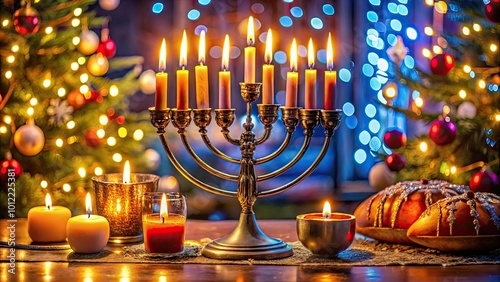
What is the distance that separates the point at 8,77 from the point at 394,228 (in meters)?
1.79

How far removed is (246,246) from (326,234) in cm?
17

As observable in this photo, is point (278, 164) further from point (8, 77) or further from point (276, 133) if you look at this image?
point (8, 77)

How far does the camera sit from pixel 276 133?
4887 mm

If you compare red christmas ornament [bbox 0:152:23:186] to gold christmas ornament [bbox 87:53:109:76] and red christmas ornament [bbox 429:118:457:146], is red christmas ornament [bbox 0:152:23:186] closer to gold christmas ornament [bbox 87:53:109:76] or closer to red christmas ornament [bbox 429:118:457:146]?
gold christmas ornament [bbox 87:53:109:76]

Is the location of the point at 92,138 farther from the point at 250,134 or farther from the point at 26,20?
the point at 250,134

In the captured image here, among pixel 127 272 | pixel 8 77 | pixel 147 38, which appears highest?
pixel 147 38

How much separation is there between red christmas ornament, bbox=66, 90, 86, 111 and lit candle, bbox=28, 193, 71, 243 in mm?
1396

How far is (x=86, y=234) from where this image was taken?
185 centimetres

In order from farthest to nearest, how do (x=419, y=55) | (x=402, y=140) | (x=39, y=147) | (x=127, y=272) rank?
(x=419, y=55) < (x=39, y=147) < (x=402, y=140) < (x=127, y=272)

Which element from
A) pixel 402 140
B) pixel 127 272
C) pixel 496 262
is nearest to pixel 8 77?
pixel 402 140

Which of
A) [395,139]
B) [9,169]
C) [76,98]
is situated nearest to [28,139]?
[9,169]

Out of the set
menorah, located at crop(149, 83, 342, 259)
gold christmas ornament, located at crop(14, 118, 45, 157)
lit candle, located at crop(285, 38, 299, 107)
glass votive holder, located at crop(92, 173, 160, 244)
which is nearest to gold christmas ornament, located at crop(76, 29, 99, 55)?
gold christmas ornament, located at crop(14, 118, 45, 157)

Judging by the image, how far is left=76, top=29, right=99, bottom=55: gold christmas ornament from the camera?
3.32m

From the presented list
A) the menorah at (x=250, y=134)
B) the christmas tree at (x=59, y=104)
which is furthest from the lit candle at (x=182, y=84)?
the christmas tree at (x=59, y=104)
